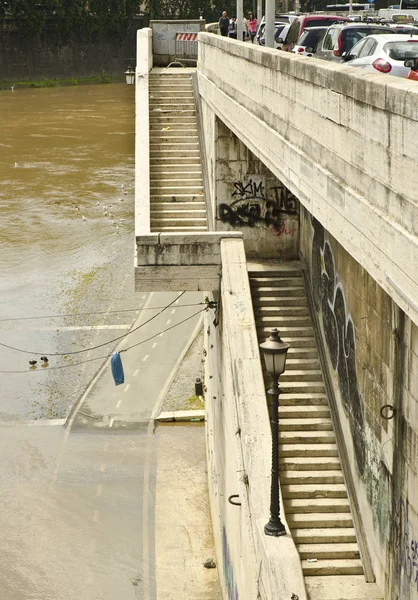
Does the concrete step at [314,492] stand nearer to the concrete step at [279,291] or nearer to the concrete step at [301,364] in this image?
the concrete step at [301,364]

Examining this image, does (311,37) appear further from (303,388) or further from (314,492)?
(314,492)

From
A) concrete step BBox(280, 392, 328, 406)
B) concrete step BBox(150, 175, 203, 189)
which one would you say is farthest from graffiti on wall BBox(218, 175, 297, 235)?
concrete step BBox(280, 392, 328, 406)

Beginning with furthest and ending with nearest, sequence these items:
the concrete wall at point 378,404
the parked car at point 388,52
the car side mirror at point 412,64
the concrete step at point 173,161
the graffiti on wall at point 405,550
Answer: the concrete step at point 173,161
the parked car at point 388,52
the car side mirror at point 412,64
the concrete wall at point 378,404
the graffiti on wall at point 405,550

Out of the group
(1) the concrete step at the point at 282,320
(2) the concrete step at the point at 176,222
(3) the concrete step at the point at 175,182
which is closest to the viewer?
(1) the concrete step at the point at 282,320

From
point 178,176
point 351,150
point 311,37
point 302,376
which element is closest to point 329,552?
point 302,376

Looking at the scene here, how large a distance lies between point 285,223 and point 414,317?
12.2 meters

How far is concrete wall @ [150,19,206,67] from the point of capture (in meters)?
38.3

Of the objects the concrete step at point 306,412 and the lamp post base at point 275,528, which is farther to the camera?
the concrete step at point 306,412

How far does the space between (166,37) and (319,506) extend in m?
27.8

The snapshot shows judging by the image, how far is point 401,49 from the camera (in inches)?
851

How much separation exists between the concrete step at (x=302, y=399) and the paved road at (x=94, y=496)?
7863 mm

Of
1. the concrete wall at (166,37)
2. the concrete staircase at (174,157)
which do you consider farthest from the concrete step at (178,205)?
the concrete wall at (166,37)

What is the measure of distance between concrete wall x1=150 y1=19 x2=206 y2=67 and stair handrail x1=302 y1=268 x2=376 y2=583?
21.9m

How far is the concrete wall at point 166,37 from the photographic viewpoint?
38.3m
